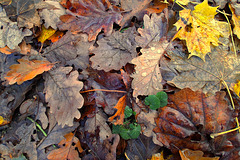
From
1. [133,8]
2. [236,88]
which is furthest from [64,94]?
[236,88]

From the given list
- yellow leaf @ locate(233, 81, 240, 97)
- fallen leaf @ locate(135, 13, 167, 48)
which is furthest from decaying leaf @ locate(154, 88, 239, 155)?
fallen leaf @ locate(135, 13, 167, 48)

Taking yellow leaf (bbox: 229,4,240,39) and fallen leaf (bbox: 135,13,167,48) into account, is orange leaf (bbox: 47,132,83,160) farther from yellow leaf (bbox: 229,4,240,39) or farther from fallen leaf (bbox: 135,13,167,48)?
yellow leaf (bbox: 229,4,240,39)

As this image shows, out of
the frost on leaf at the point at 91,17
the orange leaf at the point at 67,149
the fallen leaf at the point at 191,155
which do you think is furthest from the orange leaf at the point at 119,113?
the frost on leaf at the point at 91,17

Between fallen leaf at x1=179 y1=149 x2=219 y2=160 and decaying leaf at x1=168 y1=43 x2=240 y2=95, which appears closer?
fallen leaf at x1=179 y1=149 x2=219 y2=160

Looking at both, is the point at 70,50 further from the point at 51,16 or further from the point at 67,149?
the point at 67,149

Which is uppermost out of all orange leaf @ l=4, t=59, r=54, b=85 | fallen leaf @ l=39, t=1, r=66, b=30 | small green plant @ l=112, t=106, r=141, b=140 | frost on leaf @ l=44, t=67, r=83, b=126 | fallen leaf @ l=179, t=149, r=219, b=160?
fallen leaf @ l=39, t=1, r=66, b=30

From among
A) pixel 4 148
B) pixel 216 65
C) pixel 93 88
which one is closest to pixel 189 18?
pixel 216 65

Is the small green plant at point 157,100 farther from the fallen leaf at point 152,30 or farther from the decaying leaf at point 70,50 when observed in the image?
the decaying leaf at point 70,50
